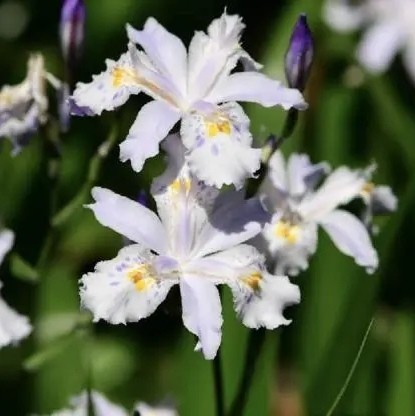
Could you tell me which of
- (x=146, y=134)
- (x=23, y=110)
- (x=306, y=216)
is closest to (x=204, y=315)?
(x=146, y=134)

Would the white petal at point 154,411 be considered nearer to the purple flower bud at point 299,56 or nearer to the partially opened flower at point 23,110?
the partially opened flower at point 23,110

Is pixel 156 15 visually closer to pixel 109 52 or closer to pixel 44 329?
pixel 109 52

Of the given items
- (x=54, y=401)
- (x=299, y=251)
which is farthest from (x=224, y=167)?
(x=54, y=401)

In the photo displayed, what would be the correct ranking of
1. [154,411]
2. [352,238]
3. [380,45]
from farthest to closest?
[380,45]
[154,411]
[352,238]

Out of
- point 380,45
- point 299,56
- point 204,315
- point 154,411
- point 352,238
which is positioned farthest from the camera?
point 380,45

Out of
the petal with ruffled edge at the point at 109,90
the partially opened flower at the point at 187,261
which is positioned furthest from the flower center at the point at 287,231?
the petal with ruffled edge at the point at 109,90

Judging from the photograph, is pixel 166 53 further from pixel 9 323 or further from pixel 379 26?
pixel 379 26
